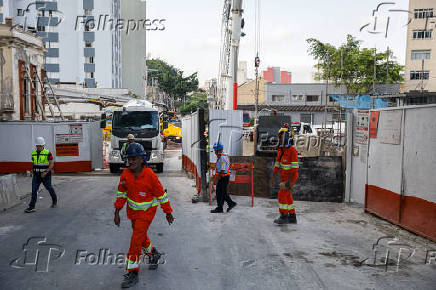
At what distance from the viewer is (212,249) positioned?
21.3ft

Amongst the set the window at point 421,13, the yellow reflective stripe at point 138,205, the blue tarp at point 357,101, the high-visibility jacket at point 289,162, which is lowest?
the yellow reflective stripe at point 138,205

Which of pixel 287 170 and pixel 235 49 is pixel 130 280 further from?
pixel 235 49

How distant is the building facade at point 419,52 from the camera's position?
4250 cm

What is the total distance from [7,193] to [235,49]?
1082 cm

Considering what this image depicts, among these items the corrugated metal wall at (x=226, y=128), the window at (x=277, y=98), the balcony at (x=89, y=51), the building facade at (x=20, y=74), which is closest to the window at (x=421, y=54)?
the window at (x=277, y=98)

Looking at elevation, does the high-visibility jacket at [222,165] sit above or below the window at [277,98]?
below

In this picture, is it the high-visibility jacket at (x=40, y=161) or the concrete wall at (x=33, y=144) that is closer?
the high-visibility jacket at (x=40, y=161)

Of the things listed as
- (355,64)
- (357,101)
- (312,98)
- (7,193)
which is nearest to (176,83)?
(312,98)

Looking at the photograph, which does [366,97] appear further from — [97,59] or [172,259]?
[97,59]

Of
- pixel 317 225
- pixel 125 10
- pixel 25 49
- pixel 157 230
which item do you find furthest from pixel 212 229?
pixel 125 10

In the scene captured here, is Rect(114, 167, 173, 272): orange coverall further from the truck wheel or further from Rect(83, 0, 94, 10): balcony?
→ Rect(83, 0, 94, 10): balcony

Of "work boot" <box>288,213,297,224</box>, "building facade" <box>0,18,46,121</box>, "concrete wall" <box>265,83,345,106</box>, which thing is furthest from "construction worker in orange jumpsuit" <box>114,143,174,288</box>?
"concrete wall" <box>265,83,345,106</box>

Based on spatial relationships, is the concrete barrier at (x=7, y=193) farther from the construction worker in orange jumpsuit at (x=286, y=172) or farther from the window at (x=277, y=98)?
the window at (x=277, y=98)

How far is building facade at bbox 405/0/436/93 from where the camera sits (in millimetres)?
42500
